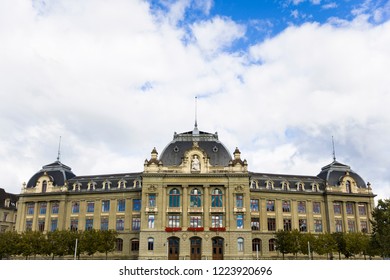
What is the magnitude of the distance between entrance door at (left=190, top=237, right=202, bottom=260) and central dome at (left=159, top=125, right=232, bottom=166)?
558 inches

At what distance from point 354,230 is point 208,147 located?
34695mm

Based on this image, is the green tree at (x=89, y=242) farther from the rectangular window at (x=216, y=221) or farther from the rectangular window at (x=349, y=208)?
the rectangular window at (x=349, y=208)

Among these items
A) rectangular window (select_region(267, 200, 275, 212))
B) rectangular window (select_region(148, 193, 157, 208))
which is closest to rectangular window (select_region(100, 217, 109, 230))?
rectangular window (select_region(148, 193, 157, 208))

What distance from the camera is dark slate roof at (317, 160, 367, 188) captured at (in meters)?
84.0

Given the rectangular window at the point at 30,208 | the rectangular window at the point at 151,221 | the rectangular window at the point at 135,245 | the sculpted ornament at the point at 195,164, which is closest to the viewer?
the rectangular window at the point at 151,221

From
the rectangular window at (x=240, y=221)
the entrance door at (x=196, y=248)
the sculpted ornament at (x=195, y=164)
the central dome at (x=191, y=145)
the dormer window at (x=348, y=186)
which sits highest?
the central dome at (x=191, y=145)

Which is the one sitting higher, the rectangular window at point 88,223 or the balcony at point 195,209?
the balcony at point 195,209

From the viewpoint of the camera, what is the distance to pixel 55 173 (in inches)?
3359

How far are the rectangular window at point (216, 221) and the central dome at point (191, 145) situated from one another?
390 inches

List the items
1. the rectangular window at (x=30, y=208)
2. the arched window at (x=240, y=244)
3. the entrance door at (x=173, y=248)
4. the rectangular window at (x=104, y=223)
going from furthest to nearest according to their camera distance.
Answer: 1. the rectangular window at (x=30, y=208)
2. the rectangular window at (x=104, y=223)
3. the arched window at (x=240, y=244)
4. the entrance door at (x=173, y=248)

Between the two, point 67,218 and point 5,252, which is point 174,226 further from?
point 5,252

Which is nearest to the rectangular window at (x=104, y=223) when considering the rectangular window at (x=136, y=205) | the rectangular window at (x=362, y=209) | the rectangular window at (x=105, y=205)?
the rectangular window at (x=105, y=205)

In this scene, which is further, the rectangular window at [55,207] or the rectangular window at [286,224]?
the rectangular window at [55,207]

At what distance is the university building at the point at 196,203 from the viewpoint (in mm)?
69562
